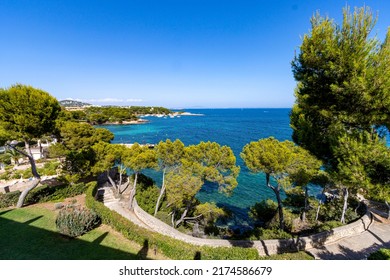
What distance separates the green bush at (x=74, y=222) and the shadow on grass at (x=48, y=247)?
259mm

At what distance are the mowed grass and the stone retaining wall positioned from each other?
2492mm

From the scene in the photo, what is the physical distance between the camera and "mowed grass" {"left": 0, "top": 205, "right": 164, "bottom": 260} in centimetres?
641

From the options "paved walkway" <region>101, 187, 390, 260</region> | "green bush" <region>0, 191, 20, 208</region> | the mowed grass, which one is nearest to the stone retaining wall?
"paved walkway" <region>101, 187, 390, 260</region>

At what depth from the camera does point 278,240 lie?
9.01 metres

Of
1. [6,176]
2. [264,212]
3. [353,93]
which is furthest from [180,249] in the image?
[6,176]

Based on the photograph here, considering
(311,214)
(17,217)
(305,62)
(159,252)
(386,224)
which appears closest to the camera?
(305,62)

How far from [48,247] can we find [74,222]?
3.54 feet

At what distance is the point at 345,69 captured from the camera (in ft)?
13.9

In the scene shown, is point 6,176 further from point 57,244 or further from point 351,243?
point 351,243

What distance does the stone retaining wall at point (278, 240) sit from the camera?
8.77m

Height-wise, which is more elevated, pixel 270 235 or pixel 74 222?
pixel 74 222

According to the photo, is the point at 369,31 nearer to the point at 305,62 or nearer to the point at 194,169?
the point at 305,62

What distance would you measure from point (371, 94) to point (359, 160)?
4.81 feet
